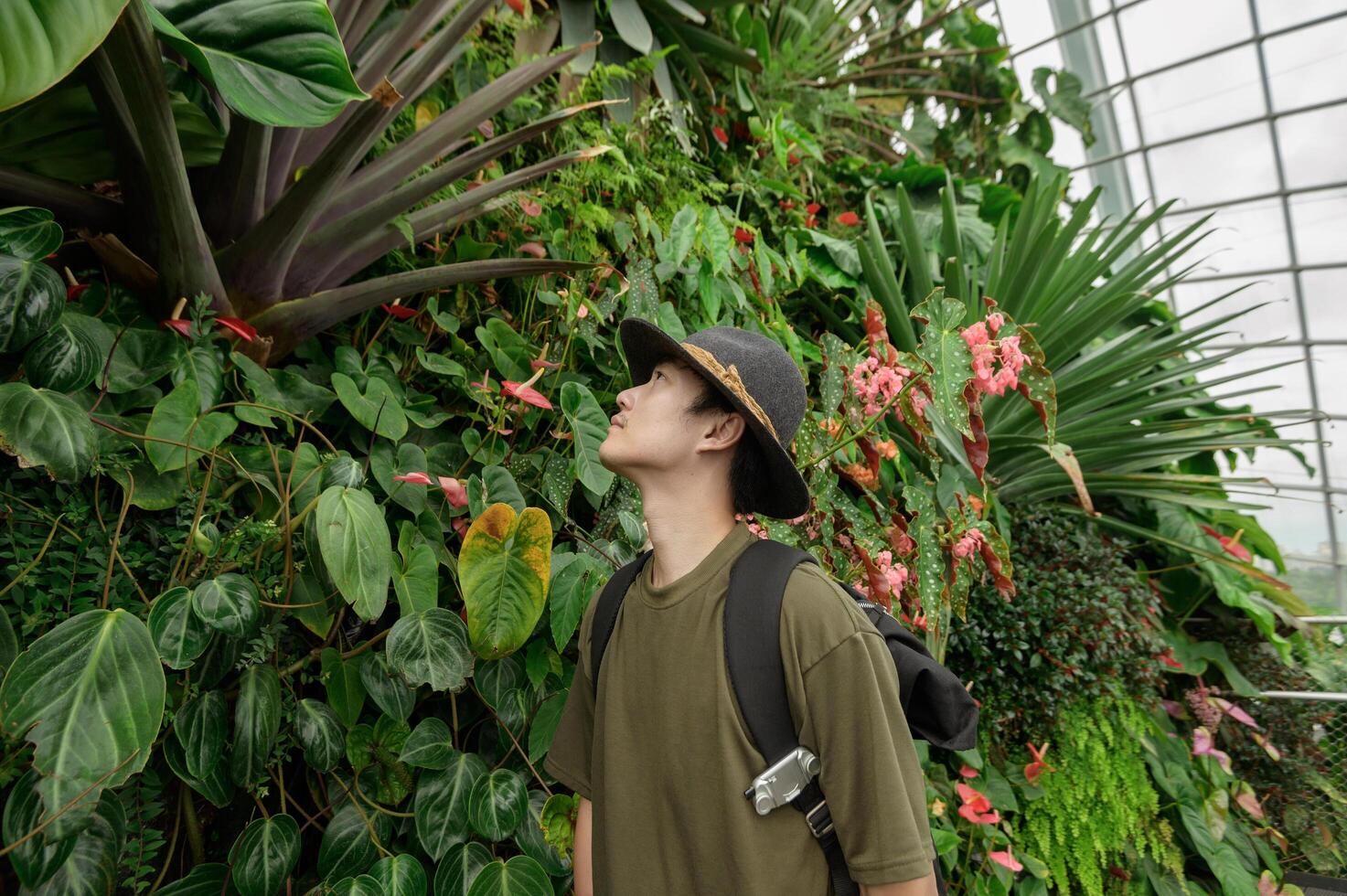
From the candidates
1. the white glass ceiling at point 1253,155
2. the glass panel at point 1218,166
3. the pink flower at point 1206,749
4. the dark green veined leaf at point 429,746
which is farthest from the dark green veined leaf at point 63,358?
the glass panel at point 1218,166

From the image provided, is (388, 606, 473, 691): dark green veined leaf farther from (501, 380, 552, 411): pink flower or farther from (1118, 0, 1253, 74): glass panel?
(1118, 0, 1253, 74): glass panel

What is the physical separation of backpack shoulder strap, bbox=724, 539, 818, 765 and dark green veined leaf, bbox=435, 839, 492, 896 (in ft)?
1.74

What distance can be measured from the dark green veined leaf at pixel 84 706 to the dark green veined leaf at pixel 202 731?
22cm

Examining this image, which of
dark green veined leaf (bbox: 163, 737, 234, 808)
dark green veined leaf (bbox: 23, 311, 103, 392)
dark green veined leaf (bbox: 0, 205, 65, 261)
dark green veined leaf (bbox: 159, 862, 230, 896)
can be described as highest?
dark green veined leaf (bbox: 0, 205, 65, 261)

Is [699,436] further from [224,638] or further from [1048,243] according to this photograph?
[1048,243]

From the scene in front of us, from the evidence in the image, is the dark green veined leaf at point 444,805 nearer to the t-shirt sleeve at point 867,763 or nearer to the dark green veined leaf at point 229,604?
the dark green veined leaf at point 229,604

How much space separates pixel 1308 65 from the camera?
590cm

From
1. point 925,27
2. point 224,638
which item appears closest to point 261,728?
point 224,638

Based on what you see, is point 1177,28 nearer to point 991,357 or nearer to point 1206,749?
point 1206,749

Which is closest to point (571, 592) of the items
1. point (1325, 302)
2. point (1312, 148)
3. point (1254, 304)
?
point (1312, 148)

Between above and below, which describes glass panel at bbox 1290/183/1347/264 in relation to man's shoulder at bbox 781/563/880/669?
below

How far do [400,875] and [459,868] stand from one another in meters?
0.08

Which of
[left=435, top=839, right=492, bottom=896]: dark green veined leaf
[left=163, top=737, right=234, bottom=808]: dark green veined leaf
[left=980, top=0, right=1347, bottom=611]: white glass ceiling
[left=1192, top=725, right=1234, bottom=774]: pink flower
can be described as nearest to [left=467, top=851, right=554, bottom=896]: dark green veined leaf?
[left=435, top=839, right=492, bottom=896]: dark green veined leaf

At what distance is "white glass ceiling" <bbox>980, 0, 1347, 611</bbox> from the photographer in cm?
600
